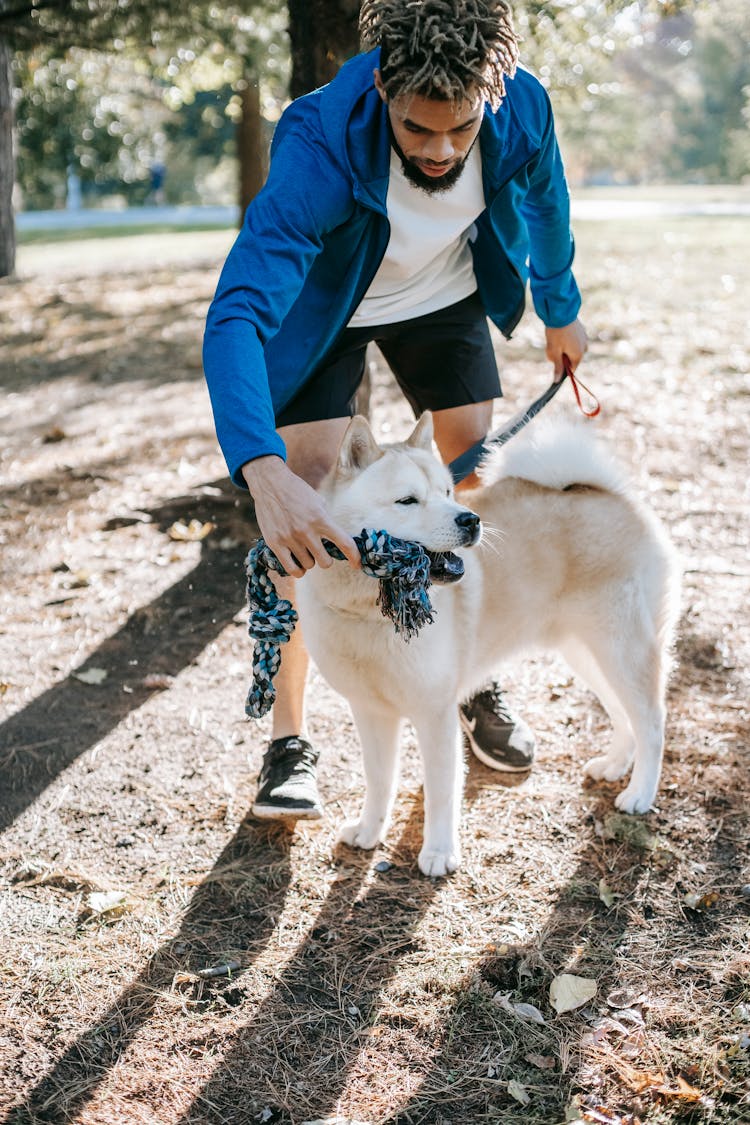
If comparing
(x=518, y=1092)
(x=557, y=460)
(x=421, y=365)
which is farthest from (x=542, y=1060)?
(x=421, y=365)

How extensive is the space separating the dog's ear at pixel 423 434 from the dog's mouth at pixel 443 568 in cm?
38

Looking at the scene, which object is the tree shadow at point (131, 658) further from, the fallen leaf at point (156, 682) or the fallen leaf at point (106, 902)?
the fallen leaf at point (106, 902)

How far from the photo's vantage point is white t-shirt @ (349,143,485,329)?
249cm

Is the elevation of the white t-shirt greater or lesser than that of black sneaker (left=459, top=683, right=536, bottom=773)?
greater

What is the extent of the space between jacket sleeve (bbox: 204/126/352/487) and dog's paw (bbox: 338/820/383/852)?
3.83 ft

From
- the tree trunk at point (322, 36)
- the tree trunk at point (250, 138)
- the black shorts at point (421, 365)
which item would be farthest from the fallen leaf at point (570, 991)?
the tree trunk at point (250, 138)

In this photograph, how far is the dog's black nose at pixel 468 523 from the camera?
2.31 metres

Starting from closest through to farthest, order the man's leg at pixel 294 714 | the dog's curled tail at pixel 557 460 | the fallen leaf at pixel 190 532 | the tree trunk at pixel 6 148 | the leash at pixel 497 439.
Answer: the man's leg at pixel 294 714, the dog's curled tail at pixel 557 460, the leash at pixel 497 439, the fallen leaf at pixel 190 532, the tree trunk at pixel 6 148

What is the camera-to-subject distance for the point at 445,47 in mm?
2129

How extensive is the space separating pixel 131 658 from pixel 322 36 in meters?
2.63

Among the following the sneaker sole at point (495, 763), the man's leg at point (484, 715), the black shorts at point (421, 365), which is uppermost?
the black shorts at point (421, 365)

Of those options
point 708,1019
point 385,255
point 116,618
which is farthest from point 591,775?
point 116,618

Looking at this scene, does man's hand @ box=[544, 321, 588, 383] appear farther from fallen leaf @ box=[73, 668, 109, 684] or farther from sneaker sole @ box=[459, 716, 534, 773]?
fallen leaf @ box=[73, 668, 109, 684]

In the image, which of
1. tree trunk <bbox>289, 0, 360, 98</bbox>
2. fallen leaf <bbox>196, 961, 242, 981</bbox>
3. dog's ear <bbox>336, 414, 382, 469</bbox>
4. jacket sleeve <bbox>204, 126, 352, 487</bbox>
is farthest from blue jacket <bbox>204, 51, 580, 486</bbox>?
tree trunk <bbox>289, 0, 360, 98</bbox>
